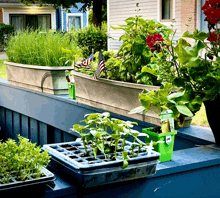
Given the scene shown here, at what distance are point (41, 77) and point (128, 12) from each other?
358 inches

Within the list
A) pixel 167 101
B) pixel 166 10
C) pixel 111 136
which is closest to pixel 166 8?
pixel 166 10

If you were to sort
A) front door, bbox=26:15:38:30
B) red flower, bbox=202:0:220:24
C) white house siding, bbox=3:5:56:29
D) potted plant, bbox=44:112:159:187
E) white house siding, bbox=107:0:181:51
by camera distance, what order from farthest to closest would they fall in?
front door, bbox=26:15:38:30, white house siding, bbox=3:5:56:29, white house siding, bbox=107:0:181:51, red flower, bbox=202:0:220:24, potted plant, bbox=44:112:159:187

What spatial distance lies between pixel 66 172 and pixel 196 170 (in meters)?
0.54

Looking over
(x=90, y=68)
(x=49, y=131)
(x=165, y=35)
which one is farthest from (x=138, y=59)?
(x=49, y=131)

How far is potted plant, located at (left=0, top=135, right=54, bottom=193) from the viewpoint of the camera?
1126 mm

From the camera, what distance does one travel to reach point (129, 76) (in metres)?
2.24

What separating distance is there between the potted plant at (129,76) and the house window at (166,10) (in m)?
8.19

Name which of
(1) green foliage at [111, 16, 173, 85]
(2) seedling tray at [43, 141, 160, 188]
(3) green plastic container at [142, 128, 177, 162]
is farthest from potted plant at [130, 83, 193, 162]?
(1) green foliage at [111, 16, 173, 85]

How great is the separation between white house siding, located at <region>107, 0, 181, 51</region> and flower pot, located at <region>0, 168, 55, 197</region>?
9041mm

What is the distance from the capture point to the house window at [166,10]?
10.2 m

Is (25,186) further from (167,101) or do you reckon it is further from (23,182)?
(167,101)

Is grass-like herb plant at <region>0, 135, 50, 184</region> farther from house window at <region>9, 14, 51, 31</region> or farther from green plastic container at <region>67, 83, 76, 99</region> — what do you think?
house window at <region>9, 14, 51, 31</region>

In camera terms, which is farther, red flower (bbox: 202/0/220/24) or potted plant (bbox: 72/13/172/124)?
potted plant (bbox: 72/13/172/124)

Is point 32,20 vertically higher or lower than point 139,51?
higher
